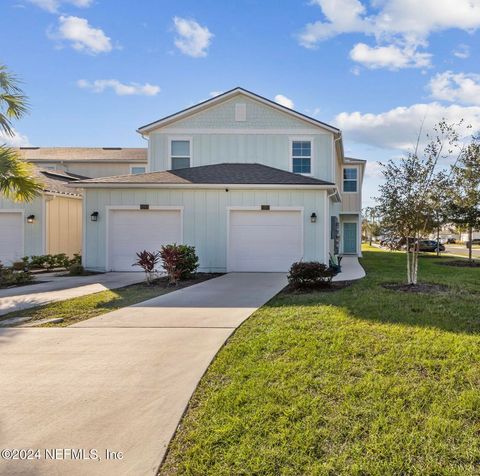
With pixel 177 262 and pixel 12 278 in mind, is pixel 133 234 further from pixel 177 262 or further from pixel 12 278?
pixel 12 278

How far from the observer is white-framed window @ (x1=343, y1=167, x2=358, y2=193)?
2281 centimetres

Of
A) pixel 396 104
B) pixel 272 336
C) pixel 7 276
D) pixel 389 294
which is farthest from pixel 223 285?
Answer: pixel 396 104

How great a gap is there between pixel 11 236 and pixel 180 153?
784cm

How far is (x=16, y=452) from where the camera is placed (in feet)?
8.96

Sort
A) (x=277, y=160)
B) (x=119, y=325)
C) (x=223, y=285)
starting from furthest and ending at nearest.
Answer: (x=277, y=160) < (x=223, y=285) < (x=119, y=325)

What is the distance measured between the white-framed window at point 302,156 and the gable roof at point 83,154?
10076 mm

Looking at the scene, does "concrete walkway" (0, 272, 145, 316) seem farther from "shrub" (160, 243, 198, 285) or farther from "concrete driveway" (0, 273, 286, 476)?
"concrete driveway" (0, 273, 286, 476)

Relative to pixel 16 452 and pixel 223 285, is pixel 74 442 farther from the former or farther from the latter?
pixel 223 285

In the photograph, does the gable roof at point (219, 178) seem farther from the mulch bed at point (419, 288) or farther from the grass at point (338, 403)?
the grass at point (338, 403)

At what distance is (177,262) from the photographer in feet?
34.7

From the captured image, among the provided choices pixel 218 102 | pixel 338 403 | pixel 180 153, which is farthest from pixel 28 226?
pixel 338 403

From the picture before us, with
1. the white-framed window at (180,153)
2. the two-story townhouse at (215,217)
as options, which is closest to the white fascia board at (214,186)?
the two-story townhouse at (215,217)

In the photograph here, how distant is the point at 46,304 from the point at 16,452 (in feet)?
18.3

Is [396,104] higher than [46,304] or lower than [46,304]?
higher
